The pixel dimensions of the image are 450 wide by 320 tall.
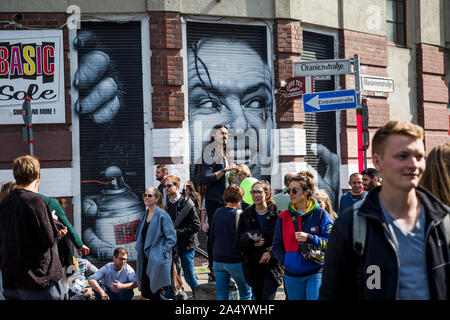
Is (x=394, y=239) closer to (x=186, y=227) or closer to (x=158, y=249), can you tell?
(x=158, y=249)

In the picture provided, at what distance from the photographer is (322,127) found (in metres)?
14.4

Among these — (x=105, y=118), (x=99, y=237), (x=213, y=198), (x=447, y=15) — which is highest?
(x=447, y=15)

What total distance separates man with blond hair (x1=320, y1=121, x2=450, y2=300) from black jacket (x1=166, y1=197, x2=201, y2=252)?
245 inches

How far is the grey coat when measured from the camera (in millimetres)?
7789

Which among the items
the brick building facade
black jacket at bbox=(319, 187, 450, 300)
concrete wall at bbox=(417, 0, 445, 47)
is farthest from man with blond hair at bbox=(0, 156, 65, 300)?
concrete wall at bbox=(417, 0, 445, 47)

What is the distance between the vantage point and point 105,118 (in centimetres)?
1248

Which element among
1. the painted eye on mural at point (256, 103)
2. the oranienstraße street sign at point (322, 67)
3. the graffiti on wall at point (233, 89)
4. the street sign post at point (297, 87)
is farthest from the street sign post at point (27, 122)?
the street sign post at point (297, 87)

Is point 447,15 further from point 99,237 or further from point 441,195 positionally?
point 441,195

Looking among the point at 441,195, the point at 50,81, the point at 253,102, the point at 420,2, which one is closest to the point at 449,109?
the point at 420,2

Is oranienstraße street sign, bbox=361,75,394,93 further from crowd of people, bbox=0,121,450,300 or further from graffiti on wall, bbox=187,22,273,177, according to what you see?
crowd of people, bbox=0,121,450,300

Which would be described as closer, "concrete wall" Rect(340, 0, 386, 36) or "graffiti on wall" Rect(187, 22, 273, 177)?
"graffiti on wall" Rect(187, 22, 273, 177)

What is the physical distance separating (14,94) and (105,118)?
5.97 ft

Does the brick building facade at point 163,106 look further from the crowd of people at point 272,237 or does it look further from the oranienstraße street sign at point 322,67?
the crowd of people at point 272,237

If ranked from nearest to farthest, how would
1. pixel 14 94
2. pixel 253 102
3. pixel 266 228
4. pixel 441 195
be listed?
pixel 441 195 → pixel 266 228 → pixel 14 94 → pixel 253 102
